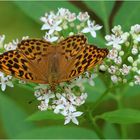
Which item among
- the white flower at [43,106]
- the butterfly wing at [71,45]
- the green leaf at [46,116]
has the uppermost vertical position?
the butterfly wing at [71,45]

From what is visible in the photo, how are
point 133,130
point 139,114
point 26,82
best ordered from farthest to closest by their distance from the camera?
1. point 133,130
2. point 26,82
3. point 139,114

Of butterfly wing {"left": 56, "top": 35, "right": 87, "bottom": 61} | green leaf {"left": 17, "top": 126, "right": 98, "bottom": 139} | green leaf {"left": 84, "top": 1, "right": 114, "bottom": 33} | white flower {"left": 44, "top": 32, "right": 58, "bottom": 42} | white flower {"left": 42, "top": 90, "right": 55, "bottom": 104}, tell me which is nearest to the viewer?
white flower {"left": 42, "top": 90, "right": 55, "bottom": 104}

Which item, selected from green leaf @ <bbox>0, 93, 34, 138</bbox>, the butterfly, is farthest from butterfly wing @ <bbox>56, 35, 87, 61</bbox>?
green leaf @ <bbox>0, 93, 34, 138</bbox>

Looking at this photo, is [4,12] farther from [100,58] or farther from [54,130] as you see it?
[100,58]

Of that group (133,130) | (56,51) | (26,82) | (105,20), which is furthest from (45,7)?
(133,130)

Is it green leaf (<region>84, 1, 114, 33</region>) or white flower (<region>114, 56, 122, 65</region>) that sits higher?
green leaf (<region>84, 1, 114, 33</region>)

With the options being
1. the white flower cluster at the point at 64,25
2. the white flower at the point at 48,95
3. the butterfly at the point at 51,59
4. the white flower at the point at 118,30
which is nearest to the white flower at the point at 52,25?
the white flower cluster at the point at 64,25

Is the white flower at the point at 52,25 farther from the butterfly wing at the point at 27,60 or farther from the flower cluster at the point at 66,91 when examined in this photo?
the butterfly wing at the point at 27,60

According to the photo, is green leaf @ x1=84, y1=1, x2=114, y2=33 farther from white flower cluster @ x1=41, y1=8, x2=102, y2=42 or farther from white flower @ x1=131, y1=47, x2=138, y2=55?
white flower @ x1=131, y1=47, x2=138, y2=55
